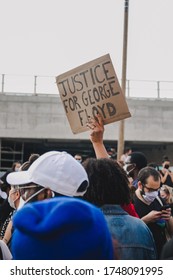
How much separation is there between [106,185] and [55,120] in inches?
805

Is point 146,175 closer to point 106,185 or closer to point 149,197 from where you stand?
point 149,197

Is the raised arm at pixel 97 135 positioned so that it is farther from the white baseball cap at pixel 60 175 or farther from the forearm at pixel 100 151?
the white baseball cap at pixel 60 175

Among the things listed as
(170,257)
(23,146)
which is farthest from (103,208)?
(23,146)

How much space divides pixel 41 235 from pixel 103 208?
108 centimetres

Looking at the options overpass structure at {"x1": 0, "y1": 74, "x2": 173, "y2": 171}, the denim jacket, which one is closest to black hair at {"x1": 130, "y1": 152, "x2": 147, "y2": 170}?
the denim jacket

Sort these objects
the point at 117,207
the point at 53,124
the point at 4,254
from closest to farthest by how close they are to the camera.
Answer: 1. the point at 4,254
2. the point at 117,207
3. the point at 53,124

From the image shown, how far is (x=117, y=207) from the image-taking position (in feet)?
8.45

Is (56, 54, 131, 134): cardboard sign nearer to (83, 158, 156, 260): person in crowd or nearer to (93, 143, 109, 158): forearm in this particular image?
(93, 143, 109, 158): forearm

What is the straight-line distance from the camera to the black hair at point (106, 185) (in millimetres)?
2605

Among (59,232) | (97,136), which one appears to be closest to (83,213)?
(59,232)

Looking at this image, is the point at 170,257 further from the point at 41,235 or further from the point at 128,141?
the point at 128,141

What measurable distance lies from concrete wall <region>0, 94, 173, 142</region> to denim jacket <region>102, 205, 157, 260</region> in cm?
1983

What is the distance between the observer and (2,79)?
72.3ft

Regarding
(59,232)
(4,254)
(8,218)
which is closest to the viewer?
(59,232)
